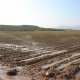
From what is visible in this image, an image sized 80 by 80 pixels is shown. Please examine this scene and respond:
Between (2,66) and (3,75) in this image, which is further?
(2,66)

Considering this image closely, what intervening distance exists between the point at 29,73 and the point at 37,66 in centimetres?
225

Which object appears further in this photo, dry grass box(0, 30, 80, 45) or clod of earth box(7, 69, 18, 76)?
dry grass box(0, 30, 80, 45)

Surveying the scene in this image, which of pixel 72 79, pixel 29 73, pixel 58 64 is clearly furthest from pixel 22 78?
pixel 58 64

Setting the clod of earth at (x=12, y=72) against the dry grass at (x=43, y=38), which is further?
the dry grass at (x=43, y=38)

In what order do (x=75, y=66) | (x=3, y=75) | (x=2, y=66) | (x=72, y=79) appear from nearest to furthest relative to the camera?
(x=72, y=79), (x=3, y=75), (x=75, y=66), (x=2, y=66)

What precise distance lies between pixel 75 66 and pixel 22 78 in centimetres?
432

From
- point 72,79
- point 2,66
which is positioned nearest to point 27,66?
point 2,66

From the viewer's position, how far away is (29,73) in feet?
48.9

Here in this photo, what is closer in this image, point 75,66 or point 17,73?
point 17,73

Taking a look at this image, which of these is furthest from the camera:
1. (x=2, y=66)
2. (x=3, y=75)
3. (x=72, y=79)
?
(x=2, y=66)

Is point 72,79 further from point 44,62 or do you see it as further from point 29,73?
point 44,62

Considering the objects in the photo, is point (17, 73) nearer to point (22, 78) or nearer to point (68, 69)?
point (22, 78)

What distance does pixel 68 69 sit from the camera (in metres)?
15.2

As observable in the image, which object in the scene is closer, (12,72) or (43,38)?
(12,72)
